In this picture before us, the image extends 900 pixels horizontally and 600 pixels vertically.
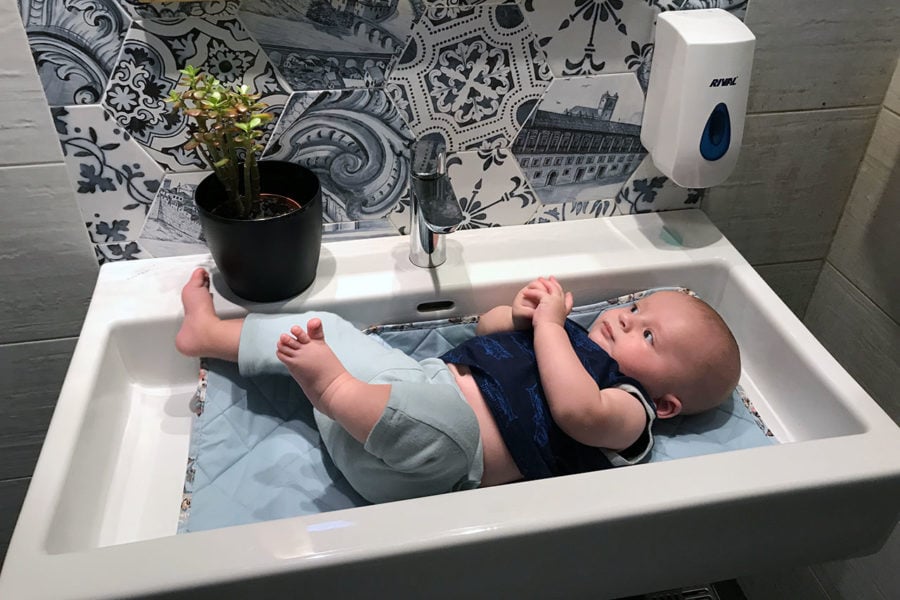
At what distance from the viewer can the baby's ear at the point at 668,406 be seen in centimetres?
85

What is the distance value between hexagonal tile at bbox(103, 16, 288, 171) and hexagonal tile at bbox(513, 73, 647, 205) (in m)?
0.33

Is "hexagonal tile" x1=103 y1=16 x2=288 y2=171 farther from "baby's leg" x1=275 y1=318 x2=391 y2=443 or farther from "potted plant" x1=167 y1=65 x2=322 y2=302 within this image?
"baby's leg" x1=275 y1=318 x2=391 y2=443

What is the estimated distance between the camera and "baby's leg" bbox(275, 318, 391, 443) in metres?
0.72

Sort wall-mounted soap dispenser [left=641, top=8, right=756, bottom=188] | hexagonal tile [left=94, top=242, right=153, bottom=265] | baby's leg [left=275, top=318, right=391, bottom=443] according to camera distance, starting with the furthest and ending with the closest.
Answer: hexagonal tile [left=94, top=242, right=153, bottom=265]
wall-mounted soap dispenser [left=641, top=8, right=756, bottom=188]
baby's leg [left=275, top=318, right=391, bottom=443]

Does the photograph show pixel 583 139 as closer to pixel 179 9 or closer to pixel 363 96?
pixel 363 96

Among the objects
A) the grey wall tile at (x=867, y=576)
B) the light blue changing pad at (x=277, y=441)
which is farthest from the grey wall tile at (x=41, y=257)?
the grey wall tile at (x=867, y=576)

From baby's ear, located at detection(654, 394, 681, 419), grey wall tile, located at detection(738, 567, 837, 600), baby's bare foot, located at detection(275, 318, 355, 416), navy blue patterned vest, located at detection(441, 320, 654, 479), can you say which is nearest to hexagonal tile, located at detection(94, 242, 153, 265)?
baby's bare foot, located at detection(275, 318, 355, 416)

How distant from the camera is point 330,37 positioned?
0.81 m

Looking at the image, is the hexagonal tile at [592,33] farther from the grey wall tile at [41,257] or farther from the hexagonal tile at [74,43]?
the grey wall tile at [41,257]

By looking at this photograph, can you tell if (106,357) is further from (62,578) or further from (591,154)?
(591,154)

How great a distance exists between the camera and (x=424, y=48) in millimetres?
838

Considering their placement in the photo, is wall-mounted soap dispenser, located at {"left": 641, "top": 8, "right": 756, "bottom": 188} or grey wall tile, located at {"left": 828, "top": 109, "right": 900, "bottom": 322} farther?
grey wall tile, located at {"left": 828, "top": 109, "right": 900, "bottom": 322}

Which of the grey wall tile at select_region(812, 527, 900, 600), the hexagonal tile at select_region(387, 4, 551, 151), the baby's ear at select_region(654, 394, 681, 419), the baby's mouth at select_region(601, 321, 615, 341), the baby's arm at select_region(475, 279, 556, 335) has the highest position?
the hexagonal tile at select_region(387, 4, 551, 151)

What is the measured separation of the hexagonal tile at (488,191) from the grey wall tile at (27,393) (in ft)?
1.69
